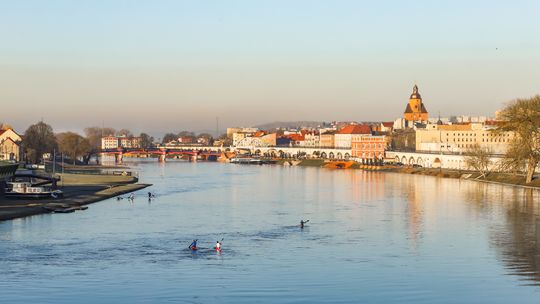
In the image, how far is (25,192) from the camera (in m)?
63.2

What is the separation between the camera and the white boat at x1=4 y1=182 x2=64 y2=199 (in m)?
62.7

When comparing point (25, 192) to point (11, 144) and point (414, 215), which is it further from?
point (11, 144)

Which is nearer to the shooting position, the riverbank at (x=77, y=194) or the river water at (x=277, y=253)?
the river water at (x=277, y=253)

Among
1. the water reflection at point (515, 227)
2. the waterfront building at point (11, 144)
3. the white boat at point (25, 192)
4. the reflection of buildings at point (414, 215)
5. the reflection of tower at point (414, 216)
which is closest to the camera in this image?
the water reflection at point (515, 227)

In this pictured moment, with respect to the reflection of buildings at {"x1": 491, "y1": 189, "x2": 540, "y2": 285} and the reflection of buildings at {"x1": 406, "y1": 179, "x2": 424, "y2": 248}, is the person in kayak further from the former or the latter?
the reflection of buildings at {"x1": 491, "y1": 189, "x2": 540, "y2": 285}

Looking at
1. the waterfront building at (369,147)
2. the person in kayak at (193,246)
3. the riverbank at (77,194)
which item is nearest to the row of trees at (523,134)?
the riverbank at (77,194)

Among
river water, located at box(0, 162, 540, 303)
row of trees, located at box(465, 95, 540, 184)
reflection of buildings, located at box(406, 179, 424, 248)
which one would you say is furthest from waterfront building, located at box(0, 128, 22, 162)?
row of trees, located at box(465, 95, 540, 184)

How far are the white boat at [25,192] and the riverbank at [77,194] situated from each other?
2.94 feet

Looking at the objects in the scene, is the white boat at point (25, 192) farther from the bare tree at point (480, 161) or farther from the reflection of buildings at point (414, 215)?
the bare tree at point (480, 161)

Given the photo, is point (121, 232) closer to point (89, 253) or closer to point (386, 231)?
point (89, 253)

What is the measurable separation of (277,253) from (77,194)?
3415 cm

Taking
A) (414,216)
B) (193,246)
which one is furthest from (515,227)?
(193,246)

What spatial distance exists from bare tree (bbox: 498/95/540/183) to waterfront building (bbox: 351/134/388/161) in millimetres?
77260

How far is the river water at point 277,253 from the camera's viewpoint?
29.8 meters
